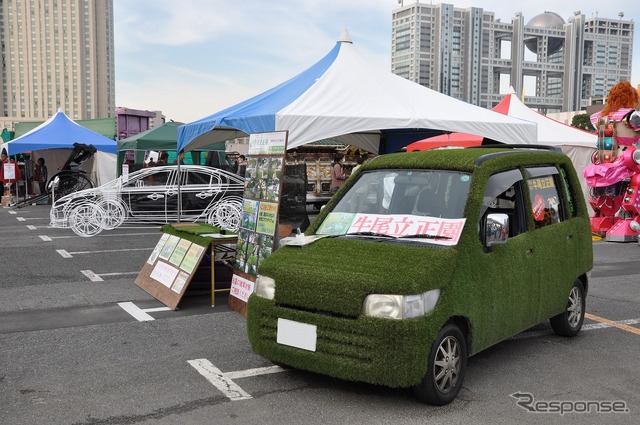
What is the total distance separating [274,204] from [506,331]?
107 inches

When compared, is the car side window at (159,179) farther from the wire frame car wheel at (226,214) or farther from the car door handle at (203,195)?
the wire frame car wheel at (226,214)

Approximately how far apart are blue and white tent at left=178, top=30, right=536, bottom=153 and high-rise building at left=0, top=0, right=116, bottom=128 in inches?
5131

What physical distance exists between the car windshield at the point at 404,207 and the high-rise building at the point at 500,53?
125 meters

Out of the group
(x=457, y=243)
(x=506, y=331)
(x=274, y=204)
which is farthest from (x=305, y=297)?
(x=274, y=204)

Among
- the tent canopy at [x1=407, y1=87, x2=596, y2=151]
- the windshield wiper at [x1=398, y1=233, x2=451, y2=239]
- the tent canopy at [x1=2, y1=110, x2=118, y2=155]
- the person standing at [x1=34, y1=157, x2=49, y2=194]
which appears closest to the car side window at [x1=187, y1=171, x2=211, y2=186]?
the tent canopy at [x1=407, y1=87, x2=596, y2=151]

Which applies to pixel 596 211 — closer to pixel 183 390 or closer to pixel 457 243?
pixel 457 243

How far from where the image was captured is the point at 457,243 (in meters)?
4.31

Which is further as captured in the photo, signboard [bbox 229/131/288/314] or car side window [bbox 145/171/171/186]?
car side window [bbox 145/171/171/186]

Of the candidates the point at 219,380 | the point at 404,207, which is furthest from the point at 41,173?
the point at 404,207

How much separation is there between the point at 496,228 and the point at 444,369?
1.10 metres

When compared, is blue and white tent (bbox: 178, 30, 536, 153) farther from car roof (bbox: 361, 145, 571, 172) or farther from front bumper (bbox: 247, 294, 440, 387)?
front bumper (bbox: 247, 294, 440, 387)

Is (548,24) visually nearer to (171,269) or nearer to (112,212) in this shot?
(112,212)

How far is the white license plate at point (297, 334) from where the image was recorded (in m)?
4.12

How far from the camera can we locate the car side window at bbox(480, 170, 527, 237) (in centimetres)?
483
